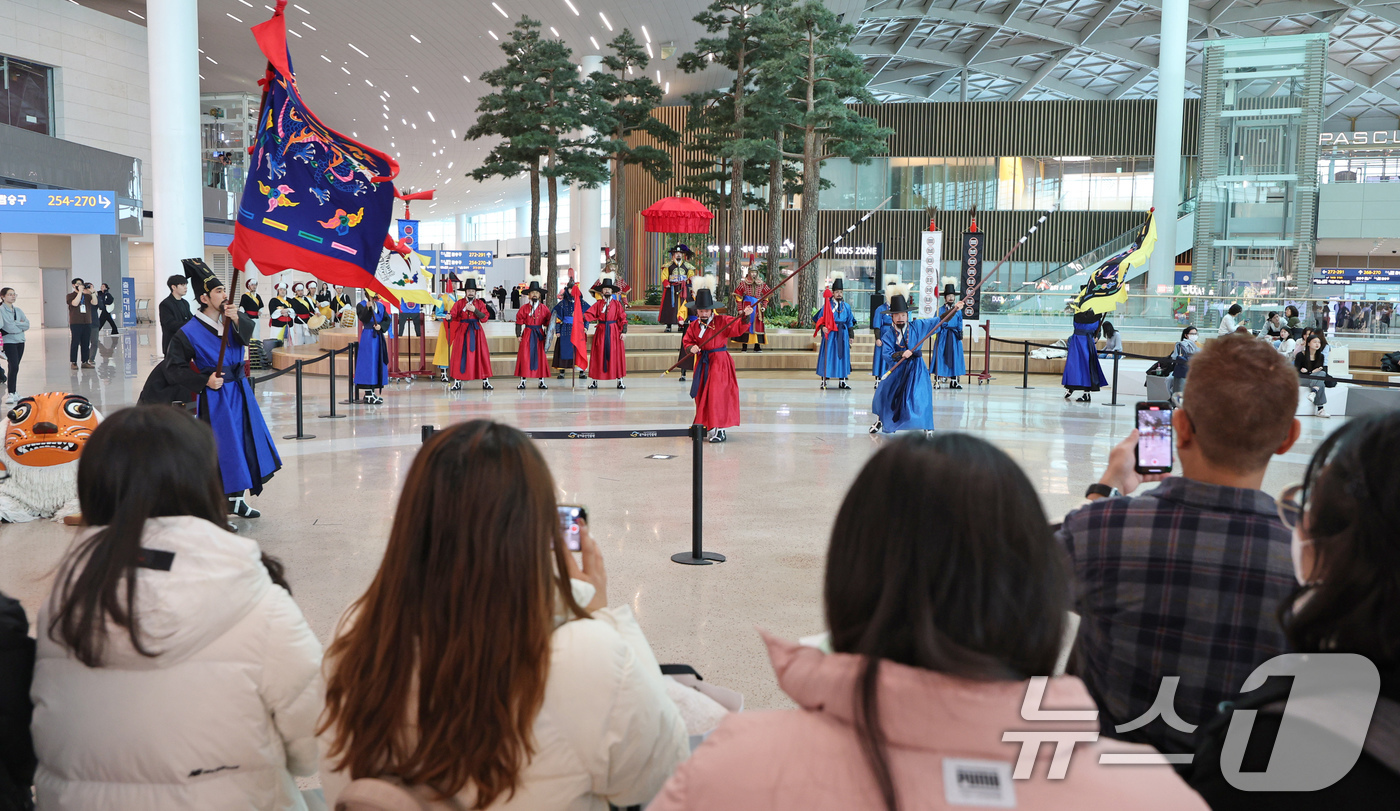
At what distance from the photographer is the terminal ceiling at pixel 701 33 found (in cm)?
2262

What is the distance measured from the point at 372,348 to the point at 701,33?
1575cm

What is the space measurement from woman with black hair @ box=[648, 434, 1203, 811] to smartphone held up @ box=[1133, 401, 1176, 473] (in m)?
1.59

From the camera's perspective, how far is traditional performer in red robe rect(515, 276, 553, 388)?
14.3 metres

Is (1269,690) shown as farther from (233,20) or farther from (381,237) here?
(233,20)

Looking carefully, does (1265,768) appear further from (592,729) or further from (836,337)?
(836,337)

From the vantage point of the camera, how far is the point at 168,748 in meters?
1.68

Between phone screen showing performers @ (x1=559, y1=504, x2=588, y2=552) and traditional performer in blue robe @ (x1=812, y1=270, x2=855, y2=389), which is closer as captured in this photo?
phone screen showing performers @ (x1=559, y1=504, x2=588, y2=552)

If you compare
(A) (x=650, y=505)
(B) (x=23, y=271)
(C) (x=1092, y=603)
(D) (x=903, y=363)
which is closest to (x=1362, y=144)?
(D) (x=903, y=363)

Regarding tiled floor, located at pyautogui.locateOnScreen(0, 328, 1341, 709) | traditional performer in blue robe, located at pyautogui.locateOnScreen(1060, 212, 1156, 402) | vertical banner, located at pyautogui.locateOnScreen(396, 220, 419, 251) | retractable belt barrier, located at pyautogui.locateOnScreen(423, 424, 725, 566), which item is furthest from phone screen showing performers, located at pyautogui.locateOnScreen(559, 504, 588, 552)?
vertical banner, located at pyautogui.locateOnScreen(396, 220, 419, 251)

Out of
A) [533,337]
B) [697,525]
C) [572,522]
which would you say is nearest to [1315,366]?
[533,337]

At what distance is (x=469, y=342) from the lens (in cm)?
1401

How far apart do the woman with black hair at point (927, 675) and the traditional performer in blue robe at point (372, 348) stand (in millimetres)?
11441

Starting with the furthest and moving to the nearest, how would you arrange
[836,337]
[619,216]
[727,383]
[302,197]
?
[619,216]
[836,337]
[727,383]
[302,197]

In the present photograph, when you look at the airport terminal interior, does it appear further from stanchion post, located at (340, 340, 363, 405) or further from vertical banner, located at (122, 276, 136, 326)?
stanchion post, located at (340, 340, 363, 405)
